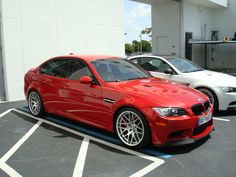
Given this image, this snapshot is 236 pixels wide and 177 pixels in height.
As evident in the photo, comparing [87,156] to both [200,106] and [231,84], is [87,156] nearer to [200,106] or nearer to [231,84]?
[200,106]

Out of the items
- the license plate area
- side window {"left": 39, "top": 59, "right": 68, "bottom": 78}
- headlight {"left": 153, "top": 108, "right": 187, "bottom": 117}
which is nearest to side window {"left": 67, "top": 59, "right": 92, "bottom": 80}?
side window {"left": 39, "top": 59, "right": 68, "bottom": 78}

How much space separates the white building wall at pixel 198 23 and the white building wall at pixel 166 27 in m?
0.70

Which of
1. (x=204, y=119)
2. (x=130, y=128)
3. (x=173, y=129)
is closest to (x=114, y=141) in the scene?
(x=130, y=128)

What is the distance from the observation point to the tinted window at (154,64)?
27.5 ft

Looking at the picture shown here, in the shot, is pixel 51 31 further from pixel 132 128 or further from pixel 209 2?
pixel 209 2

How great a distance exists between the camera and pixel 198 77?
25.4ft

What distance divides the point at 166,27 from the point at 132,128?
18074 millimetres

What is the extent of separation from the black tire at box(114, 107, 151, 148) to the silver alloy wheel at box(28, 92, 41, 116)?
2.73 m

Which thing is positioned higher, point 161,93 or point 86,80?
point 86,80

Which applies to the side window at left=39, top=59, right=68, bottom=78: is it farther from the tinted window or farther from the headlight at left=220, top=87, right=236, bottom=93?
the headlight at left=220, top=87, right=236, bottom=93

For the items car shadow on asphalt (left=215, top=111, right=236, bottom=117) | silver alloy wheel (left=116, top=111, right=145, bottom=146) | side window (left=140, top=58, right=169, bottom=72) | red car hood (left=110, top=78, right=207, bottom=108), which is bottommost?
car shadow on asphalt (left=215, top=111, right=236, bottom=117)

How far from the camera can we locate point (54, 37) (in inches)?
428

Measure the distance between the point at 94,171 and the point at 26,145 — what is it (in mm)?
1771

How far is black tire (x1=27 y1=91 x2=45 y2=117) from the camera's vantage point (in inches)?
278
